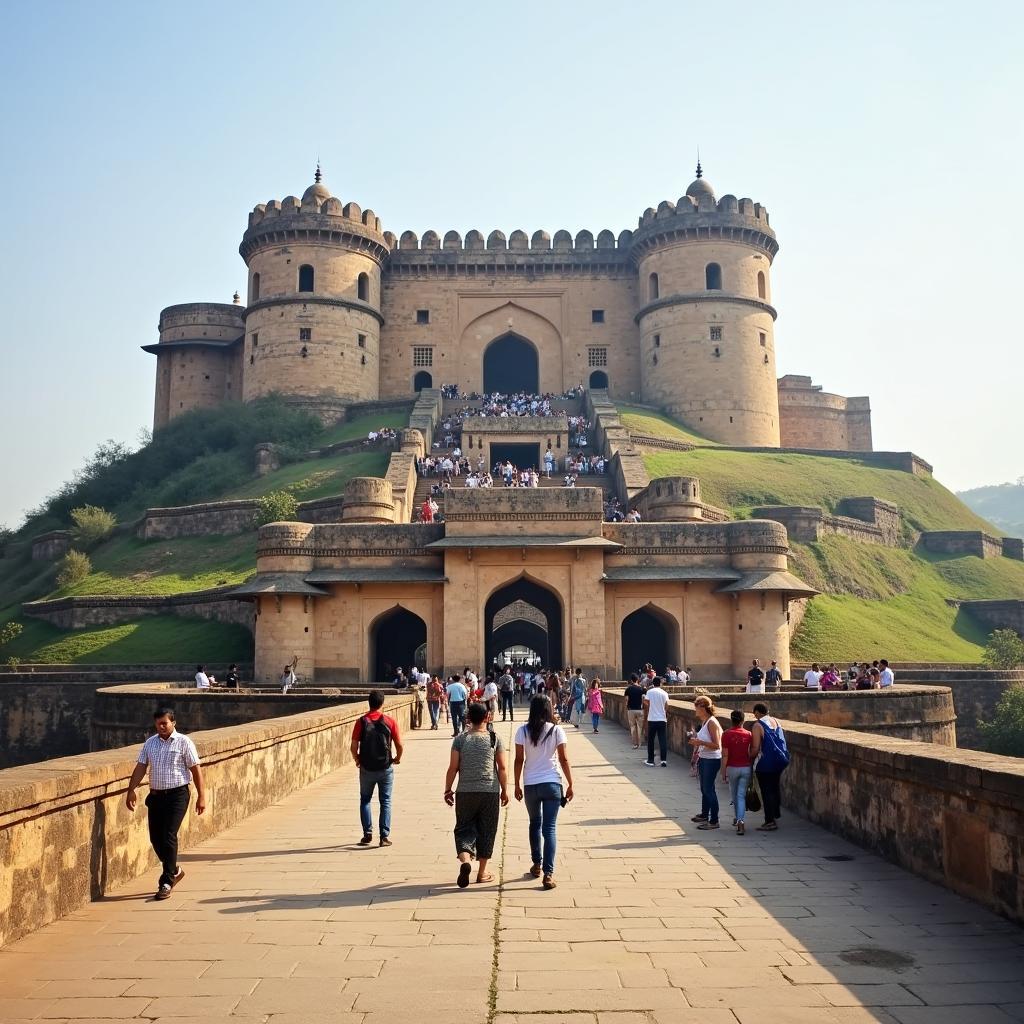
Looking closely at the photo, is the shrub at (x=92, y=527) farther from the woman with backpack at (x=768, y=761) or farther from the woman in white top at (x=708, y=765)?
the woman with backpack at (x=768, y=761)

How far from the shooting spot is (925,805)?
746 centimetres

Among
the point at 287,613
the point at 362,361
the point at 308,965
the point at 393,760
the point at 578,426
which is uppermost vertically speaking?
the point at 362,361

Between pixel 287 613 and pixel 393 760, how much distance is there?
68.6 feet

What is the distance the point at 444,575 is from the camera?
98.0 ft

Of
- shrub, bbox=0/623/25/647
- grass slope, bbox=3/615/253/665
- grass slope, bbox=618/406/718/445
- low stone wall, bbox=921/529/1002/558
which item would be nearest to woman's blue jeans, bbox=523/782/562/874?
grass slope, bbox=3/615/253/665

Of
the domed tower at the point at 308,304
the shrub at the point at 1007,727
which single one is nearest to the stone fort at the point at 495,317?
the domed tower at the point at 308,304

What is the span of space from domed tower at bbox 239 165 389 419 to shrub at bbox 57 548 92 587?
17635 mm

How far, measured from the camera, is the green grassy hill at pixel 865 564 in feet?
117

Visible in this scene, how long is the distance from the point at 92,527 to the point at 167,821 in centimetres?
4258

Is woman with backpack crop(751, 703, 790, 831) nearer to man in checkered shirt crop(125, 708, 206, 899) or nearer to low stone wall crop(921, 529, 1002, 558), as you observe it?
man in checkered shirt crop(125, 708, 206, 899)

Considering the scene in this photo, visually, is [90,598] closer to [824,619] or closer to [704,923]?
[824,619]

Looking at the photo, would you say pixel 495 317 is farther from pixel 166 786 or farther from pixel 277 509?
pixel 166 786

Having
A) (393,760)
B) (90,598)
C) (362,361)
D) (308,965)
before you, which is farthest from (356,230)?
(308,965)

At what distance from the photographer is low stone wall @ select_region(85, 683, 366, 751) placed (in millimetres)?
20719
